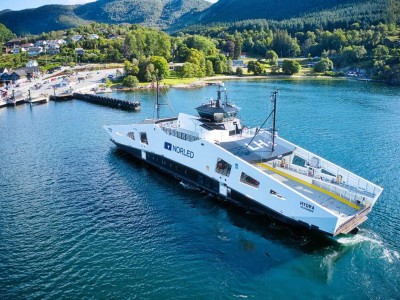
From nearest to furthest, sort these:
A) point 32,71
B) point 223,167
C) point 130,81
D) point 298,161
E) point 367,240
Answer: point 367,240 < point 223,167 < point 298,161 < point 130,81 < point 32,71

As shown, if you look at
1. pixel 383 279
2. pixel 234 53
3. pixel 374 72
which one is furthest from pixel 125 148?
pixel 234 53

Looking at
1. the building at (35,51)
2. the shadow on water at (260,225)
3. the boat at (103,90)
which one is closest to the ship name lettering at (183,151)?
the shadow on water at (260,225)

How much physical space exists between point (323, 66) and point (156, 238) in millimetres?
134819

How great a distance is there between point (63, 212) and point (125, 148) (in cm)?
1727

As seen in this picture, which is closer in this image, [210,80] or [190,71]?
[190,71]

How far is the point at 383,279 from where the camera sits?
2731cm

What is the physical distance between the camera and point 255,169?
35.2 meters

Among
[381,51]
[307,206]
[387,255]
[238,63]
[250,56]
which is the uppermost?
[250,56]

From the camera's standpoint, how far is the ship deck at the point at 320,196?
32.6m

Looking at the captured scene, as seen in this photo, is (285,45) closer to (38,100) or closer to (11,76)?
(11,76)

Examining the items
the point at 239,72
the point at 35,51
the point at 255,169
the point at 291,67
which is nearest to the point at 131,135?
the point at 255,169

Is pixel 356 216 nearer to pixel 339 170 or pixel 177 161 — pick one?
pixel 339 170

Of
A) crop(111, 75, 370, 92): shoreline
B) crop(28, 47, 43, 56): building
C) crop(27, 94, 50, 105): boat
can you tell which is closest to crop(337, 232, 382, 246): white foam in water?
crop(27, 94, 50, 105): boat

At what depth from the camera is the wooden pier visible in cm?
8625
